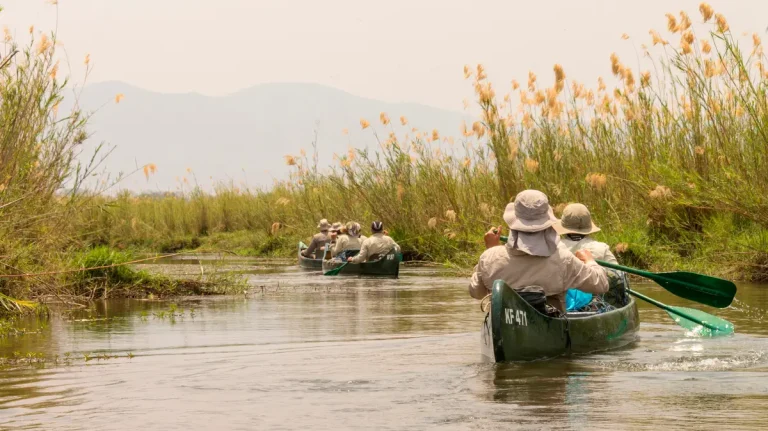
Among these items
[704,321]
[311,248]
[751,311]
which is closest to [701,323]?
[704,321]

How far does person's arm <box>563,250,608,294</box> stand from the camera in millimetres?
9555

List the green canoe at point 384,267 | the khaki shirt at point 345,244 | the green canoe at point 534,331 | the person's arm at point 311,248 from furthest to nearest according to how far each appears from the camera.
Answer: the person's arm at point 311,248
the khaki shirt at point 345,244
the green canoe at point 384,267
the green canoe at point 534,331

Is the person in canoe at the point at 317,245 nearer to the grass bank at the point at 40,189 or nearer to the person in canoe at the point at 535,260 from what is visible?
the grass bank at the point at 40,189

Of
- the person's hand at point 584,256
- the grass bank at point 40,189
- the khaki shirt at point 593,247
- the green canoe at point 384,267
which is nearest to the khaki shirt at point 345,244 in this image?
the green canoe at point 384,267

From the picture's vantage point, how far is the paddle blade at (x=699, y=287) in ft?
38.8

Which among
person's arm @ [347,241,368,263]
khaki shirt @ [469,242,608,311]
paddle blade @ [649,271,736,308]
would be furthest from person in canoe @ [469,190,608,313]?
person's arm @ [347,241,368,263]

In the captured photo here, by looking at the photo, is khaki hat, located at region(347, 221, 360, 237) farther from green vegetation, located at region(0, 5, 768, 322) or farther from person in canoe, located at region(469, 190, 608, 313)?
person in canoe, located at region(469, 190, 608, 313)

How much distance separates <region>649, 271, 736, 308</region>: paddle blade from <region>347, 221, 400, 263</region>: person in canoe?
10.3 m

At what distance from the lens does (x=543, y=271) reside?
9.55 m

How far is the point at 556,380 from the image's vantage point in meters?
8.96

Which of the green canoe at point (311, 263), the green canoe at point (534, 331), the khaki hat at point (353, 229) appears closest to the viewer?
the green canoe at point (534, 331)

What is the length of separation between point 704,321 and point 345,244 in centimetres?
1264

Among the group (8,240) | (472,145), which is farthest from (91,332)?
(472,145)

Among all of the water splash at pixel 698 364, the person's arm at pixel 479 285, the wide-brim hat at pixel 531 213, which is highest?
the wide-brim hat at pixel 531 213
